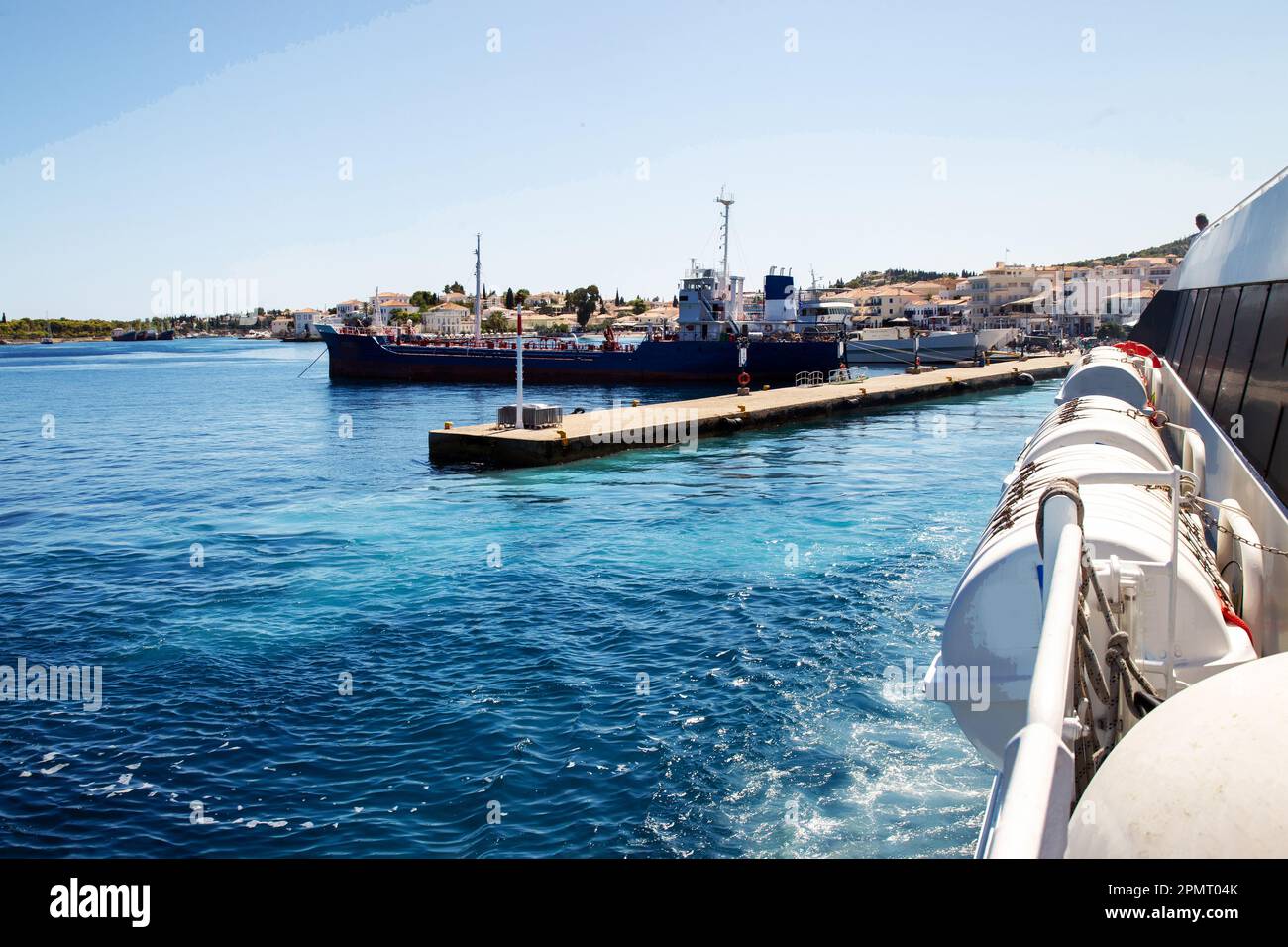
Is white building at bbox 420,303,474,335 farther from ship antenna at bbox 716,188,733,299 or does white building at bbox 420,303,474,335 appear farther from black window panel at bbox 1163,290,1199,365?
black window panel at bbox 1163,290,1199,365

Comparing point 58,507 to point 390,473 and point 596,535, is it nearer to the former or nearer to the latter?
point 390,473

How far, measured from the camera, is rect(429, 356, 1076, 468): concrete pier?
29.8 metres

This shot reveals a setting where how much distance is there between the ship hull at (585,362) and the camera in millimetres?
71125

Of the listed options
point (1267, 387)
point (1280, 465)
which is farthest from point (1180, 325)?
point (1280, 465)

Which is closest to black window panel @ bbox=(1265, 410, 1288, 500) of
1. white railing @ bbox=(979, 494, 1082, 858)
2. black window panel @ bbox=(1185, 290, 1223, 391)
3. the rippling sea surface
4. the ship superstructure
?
the ship superstructure

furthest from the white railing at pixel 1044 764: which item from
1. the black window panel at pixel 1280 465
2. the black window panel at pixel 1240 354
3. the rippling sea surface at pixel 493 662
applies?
the black window panel at pixel 1240 354

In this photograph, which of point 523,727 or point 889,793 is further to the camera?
point 523,727

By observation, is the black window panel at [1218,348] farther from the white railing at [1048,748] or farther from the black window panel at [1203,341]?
the white railing at [1048,748]

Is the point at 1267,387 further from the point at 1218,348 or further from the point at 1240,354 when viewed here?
the point at 1218,348

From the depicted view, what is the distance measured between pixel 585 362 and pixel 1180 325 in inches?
2136
